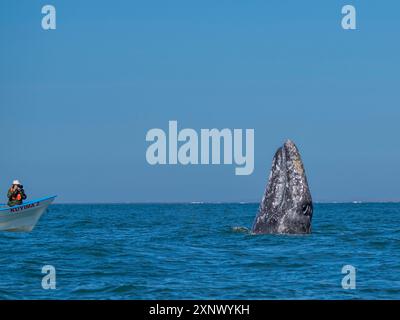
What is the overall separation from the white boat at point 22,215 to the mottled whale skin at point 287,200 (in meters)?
10.8

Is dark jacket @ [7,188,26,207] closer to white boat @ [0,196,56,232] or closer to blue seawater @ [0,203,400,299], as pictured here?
white boat @ [0,196,56,232]

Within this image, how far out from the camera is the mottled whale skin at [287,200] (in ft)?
91.4

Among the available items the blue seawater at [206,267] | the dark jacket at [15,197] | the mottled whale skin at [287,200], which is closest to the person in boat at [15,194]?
the dark jacket at [15,197]

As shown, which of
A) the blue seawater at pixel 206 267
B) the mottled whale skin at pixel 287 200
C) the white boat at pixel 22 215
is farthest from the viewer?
the white boat at pixel 22 215

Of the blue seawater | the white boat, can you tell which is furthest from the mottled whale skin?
the white boat

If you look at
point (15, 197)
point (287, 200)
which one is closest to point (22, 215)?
point (15, 197)

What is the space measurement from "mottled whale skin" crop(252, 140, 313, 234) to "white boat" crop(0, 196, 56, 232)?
1082cm

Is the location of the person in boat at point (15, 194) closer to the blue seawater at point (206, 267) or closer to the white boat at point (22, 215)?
the white boat at point (22, 215)

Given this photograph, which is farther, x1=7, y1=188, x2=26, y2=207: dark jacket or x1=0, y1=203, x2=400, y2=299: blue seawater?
x1=7, y1=188, x2=26, y2=207: dark jacket

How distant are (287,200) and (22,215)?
497 inches

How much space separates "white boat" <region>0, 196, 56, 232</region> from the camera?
1307 inches

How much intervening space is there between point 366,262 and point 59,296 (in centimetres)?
936
